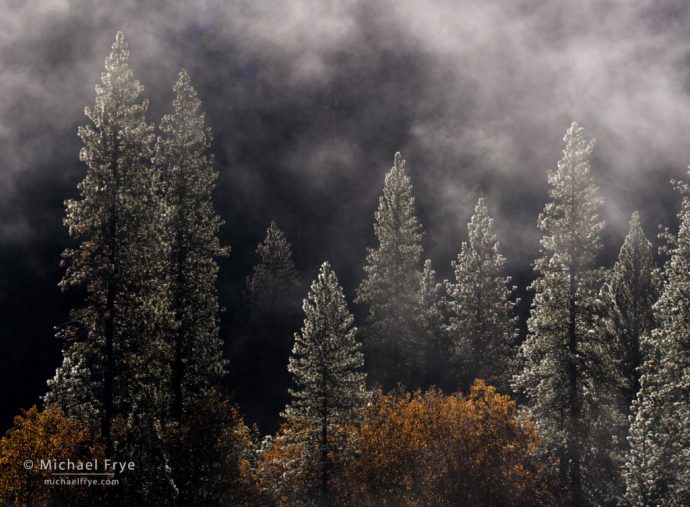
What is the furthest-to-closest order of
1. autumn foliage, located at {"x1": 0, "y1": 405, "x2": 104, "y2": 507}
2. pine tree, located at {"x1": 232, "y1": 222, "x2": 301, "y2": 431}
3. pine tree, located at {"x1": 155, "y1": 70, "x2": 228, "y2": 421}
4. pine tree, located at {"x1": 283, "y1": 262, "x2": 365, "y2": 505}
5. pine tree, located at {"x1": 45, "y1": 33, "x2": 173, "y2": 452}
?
pine tree, located at {"x1": 232, "y1": 222, "x2": 301, "y2": 431} < pine tree, located at {"x1": 283, "y1": 262, "x2": 365, "y2": 505} < pine tree, located at {"x1": 155, "y1": 70, "x2": 228, "y2": 421} < pine tree, located at {"x1": 45, "y1": 33, "x2": 173, "y2": 452} < autumn foliage, located at {"x1": 0, "y1": 405, "x2": 104, "y2": 507}

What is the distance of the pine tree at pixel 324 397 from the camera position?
29172mm

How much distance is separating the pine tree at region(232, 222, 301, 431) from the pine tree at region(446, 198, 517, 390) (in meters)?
30.7

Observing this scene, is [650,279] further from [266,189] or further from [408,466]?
[266,189]

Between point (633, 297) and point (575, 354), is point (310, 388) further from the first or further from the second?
point (633, 297)

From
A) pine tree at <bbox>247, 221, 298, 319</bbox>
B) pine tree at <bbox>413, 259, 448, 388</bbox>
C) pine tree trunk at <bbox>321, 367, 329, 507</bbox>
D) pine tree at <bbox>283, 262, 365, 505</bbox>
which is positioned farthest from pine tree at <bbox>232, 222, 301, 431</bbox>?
pine tree trunk at <bbox>321, 367, 329, 507</bbox>

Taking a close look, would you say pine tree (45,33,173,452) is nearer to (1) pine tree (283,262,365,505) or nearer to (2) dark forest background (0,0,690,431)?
(1) pine tree (283,262,365,505)

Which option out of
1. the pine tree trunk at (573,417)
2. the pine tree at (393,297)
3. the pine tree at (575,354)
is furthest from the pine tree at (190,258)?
the pine tree at (393,297)

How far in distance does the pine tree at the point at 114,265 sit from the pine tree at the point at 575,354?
16209mm

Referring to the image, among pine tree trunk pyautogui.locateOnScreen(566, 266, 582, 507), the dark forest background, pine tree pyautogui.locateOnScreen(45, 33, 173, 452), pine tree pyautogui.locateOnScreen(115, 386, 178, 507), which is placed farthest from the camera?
the dark forest background

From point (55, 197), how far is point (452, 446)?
→ 10521 centimetres

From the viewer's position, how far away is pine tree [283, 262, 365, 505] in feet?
95.7

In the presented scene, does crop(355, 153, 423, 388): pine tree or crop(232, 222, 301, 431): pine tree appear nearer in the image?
crop(355, 153, 423, 388): pine tree

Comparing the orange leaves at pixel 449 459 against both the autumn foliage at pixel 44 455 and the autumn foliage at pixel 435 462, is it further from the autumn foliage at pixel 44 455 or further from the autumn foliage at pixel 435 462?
the autumn foliage at pixel 44 455

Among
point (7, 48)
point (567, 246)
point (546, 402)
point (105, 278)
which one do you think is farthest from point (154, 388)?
point (7, 48)
